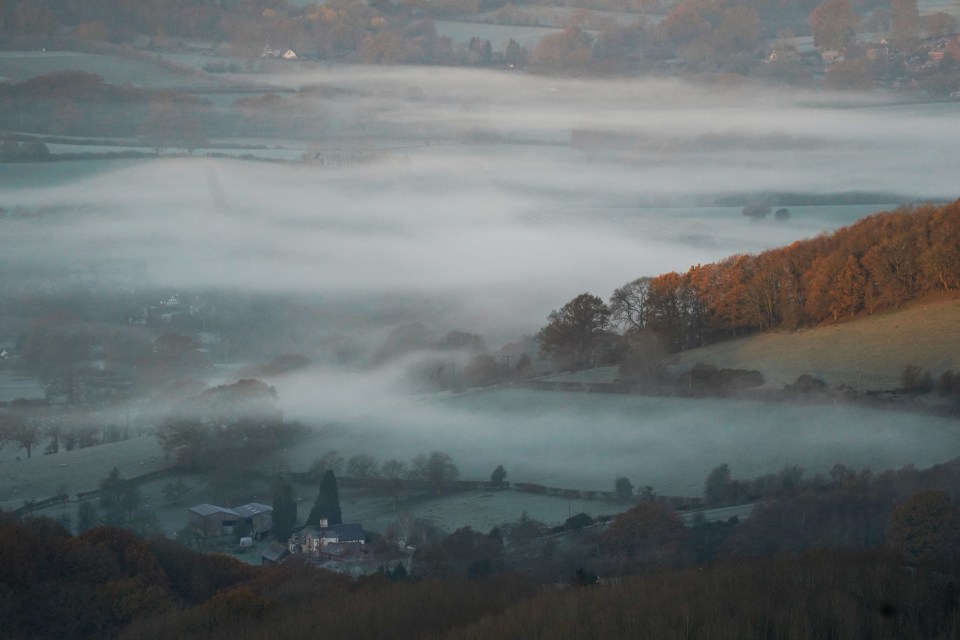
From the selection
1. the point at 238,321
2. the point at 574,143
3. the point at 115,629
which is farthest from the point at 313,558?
the point at 574,143

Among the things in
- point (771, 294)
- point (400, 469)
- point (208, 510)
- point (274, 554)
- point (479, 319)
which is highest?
point (771, 294)

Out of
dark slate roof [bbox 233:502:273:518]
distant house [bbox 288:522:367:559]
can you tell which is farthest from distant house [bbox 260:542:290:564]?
dark slate roof [bbox 233:502:273:518]

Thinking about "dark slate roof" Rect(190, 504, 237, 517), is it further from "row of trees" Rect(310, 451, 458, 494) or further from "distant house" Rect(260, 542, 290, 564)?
"row of trees" Rect(310, 451, 458, 494)

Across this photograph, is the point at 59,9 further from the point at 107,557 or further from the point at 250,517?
the point at 107,557

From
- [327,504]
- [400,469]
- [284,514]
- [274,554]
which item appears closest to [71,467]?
[284,514]

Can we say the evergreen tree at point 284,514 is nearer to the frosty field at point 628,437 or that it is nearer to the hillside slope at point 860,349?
the frosty field at point 628,437

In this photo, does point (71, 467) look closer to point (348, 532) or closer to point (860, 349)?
→ point (348, 532)

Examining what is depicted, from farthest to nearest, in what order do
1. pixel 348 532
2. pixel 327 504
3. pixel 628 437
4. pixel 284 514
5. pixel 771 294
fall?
1. pixel 771 294
2. pixel 628 437
3. pixel 327 504
4. pixel 284 514
5. pixel 348 532
